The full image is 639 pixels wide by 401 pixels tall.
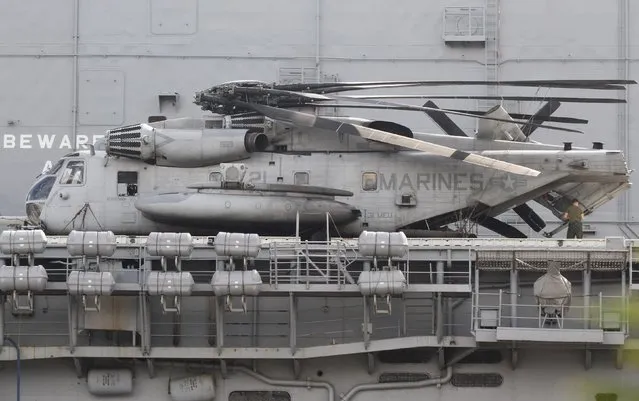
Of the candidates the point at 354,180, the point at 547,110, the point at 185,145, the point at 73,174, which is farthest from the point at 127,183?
the point at 547,110

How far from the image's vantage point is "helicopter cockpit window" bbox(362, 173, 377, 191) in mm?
25672

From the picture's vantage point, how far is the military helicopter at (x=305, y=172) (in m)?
25.1

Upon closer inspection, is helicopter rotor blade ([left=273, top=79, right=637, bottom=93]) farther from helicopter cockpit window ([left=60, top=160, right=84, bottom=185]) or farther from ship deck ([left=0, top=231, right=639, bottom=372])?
helicopter cockpit window ([left=60, top=160, right=84, bottom=185])

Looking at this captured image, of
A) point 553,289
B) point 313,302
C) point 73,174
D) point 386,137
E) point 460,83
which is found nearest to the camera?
point 553,289

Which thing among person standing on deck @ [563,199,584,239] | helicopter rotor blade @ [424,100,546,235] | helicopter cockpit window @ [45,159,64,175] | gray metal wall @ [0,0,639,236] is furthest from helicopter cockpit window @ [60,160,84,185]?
person standing on deck @ [563,199,584,239]

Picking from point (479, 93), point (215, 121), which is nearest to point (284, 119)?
point (215, 121)

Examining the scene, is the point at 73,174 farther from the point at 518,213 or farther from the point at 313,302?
the point at 518,213

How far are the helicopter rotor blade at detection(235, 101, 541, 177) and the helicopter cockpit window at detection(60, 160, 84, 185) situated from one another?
3.46 metres

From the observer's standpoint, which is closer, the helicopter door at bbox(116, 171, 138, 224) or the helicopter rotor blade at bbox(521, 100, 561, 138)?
the helicopter door at bbox(116, 171, 138, 224)

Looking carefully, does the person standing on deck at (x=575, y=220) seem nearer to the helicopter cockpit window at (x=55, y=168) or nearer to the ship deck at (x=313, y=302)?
the ship deck at (x=313, y=302)

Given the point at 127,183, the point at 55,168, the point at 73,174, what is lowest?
the point at 127,183

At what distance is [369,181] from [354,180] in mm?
277

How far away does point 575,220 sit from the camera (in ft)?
83.8

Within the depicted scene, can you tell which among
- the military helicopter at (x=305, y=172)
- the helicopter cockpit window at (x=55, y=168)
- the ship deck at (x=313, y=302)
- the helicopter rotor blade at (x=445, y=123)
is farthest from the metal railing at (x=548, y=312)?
the helicopter cockpit window at (x=55, y=168)
